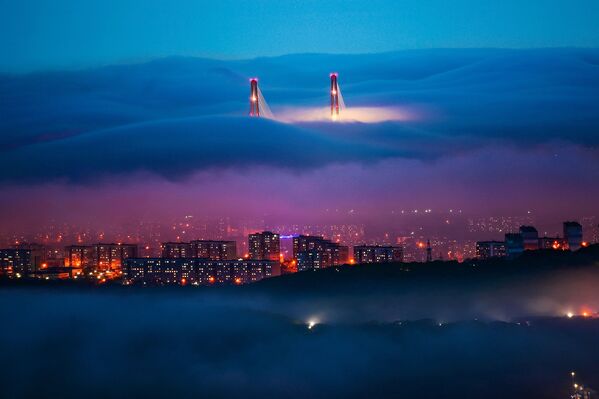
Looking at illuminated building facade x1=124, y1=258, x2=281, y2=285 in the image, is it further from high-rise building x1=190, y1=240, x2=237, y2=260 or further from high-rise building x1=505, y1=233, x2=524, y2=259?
high-rise building x1=505, y1=233, x2=524, y2=259

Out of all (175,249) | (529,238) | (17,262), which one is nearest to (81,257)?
(17,262)

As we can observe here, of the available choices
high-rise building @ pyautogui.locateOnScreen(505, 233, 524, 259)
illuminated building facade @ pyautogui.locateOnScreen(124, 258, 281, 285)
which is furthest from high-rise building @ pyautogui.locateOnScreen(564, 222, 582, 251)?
illuminated building facade @ pyautogui.locateOnScreen(124, 258, 281, 285)

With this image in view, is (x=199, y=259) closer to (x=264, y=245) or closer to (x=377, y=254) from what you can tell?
(x=264, y=245)

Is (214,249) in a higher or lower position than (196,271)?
higher

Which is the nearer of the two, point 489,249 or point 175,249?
point 489,249

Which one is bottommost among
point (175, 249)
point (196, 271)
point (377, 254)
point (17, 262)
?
point (196, 271)

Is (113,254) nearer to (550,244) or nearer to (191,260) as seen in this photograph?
(191,260)

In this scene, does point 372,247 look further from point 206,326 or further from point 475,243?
point 206,326

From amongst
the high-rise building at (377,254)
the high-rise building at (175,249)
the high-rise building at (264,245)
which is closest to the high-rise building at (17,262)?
the high-rise building at (175,249)
